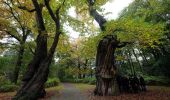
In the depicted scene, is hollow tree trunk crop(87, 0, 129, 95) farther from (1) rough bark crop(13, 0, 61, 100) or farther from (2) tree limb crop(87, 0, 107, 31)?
(1) rough bark crop(13, 0, 61, 100)

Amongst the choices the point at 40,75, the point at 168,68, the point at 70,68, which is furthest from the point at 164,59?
the point at 70,68

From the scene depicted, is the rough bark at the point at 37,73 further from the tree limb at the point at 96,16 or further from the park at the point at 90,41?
the tree limb at the point at 96,16

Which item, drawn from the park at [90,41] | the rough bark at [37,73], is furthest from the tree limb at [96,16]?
the rough bark at [37,73]

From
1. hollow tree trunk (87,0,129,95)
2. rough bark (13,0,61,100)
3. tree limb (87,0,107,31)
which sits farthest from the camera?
tree limb (87,0,107,31)

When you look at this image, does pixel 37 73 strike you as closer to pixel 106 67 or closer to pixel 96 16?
pixel 106 67

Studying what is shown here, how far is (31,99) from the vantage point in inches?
541

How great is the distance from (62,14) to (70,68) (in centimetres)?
3515

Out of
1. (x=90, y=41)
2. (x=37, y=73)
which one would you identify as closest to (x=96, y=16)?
(x=90, y=41)

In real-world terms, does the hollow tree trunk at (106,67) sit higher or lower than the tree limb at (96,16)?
lower

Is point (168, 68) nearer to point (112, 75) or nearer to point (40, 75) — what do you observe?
point (112, 75)

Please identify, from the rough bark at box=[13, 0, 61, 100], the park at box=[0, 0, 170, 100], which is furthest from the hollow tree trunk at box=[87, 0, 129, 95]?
the rough bark at box=[13, 0, 61, 100]

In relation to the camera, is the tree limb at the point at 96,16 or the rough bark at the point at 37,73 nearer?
the rough bark at the point at 37,73

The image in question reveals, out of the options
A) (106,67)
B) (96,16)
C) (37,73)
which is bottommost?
(37,73)

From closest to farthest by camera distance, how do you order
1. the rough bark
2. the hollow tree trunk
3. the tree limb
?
the rough bark → the hollow tree trunk → the tree limb
